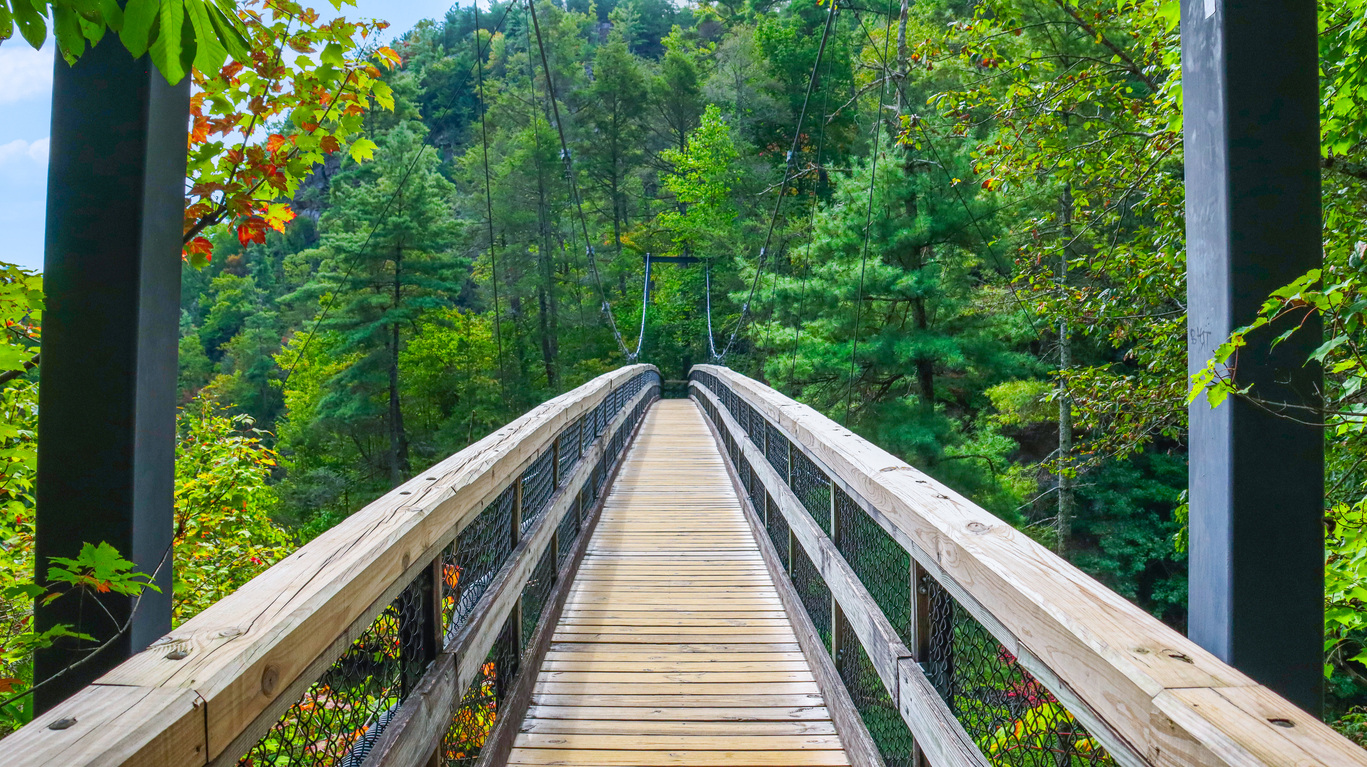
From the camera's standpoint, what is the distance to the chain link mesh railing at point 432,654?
1.19 meters

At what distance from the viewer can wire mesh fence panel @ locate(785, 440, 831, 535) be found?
10.3ft

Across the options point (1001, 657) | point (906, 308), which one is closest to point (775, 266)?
point (906, 308)

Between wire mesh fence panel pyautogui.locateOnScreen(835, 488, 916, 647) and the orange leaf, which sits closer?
the orange leaf

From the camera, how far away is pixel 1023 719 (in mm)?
1169

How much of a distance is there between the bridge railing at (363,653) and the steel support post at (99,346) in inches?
10.5

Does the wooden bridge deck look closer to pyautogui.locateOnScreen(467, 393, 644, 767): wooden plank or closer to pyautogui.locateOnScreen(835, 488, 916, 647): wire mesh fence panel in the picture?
pyautogui.locateOnScreen(467, 393, 644, 767): wooden plank

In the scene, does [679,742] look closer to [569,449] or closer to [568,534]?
[568,534]

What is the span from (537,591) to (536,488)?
1.40 feet

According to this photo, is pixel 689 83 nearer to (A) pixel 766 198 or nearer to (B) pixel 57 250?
(A) pixel 766 198

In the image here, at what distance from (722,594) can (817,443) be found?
1402mm

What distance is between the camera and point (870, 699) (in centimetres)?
234

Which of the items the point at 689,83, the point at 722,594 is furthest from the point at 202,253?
the point at 689,83

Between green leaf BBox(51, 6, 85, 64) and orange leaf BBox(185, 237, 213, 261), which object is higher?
green leaf BBox(51, 6, 85, 64)

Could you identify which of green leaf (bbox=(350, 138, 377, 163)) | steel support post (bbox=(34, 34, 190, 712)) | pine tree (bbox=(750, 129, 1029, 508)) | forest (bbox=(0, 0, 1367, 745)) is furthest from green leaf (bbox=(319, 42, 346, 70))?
pine tree (bbox=(750, 129, 1029, 508))
